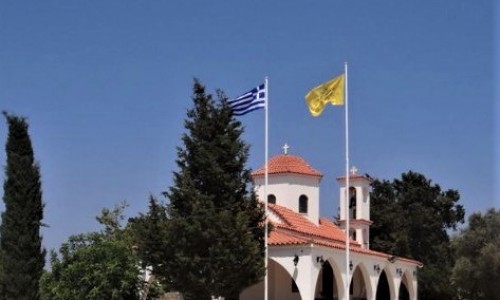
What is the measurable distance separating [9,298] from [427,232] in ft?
117

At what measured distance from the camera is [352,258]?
1358 inches

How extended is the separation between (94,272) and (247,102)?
333 inches

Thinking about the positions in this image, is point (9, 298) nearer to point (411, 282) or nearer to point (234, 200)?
point (234, 200)

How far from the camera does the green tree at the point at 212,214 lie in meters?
25.5

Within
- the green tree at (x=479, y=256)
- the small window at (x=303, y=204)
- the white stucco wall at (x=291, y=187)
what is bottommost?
the green tree at (x=479, y=256)

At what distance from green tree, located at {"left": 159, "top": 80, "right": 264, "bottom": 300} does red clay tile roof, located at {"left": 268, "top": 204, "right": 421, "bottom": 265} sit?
3.11 metres

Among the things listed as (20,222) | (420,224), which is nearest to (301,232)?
(20,222)

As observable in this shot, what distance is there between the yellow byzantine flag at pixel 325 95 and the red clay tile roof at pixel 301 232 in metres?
6.38

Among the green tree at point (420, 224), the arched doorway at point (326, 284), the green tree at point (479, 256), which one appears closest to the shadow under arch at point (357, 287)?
the arched doorway at point (326, 284)

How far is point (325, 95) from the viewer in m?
26.3

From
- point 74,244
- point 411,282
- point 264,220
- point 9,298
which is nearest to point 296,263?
point 264,220

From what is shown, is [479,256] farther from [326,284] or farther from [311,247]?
[311,247]

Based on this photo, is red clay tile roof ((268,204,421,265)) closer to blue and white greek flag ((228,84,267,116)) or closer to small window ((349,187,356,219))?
small window ((349,187,356,219))

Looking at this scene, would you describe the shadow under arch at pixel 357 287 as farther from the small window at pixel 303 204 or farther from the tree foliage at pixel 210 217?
the tree foliage at pixel 210 217
